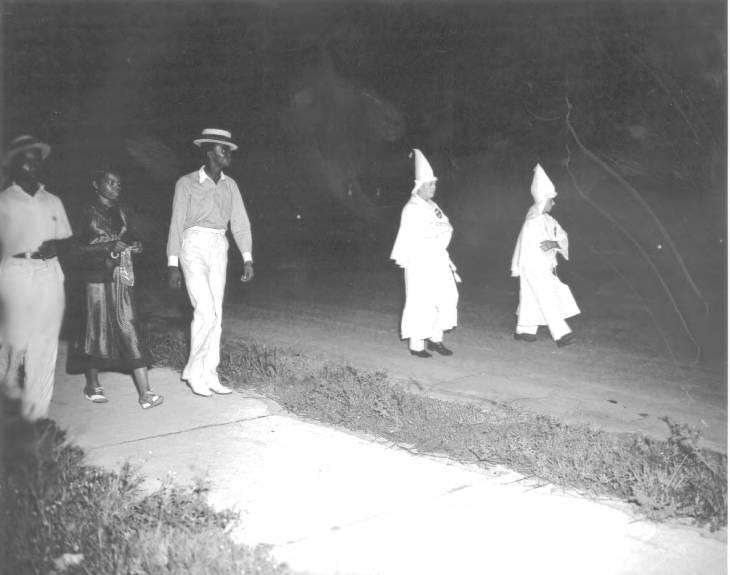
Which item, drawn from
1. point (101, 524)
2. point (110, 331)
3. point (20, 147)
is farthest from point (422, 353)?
point (101, 524)

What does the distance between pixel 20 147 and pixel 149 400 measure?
2.21 meters

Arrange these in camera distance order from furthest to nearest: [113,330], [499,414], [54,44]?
[54,44] → [113,330] → [499,414]

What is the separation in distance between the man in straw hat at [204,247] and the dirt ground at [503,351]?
177cm

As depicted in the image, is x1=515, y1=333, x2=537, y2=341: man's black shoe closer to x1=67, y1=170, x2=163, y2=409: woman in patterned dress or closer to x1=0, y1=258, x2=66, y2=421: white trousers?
x1=67, y1=170, x2=163, y2=409: woman in patterned dress

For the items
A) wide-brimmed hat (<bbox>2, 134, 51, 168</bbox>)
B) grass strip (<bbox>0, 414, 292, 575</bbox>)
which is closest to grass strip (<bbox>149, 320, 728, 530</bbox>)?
grass strip (<bbox>0, 414, 292, 575</bbox>)

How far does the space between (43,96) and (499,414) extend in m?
11.8

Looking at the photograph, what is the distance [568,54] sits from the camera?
53.4 ft

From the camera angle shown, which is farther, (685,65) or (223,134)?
(685,65)

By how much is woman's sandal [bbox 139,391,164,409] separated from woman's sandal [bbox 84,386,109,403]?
0.35 metres

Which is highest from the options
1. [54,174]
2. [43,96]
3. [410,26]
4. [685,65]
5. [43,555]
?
[410,26]

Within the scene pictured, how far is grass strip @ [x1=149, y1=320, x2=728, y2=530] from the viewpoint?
4480mm

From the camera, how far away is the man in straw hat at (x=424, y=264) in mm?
8828

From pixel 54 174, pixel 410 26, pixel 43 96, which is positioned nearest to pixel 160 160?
pixel 54 174

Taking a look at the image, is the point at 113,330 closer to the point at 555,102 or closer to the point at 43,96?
the point at 43,96
